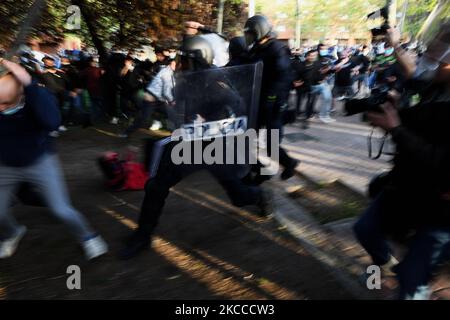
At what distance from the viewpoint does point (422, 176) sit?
1.79 m

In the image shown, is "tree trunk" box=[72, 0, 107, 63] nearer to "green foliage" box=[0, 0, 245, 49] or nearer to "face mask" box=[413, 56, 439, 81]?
"green foliage" box=[0, 0, 245, 49]

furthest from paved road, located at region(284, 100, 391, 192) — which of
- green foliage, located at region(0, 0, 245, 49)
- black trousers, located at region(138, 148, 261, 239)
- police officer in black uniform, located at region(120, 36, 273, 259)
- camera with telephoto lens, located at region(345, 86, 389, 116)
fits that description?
green foliage, located at region(0, 0, 245, 49)

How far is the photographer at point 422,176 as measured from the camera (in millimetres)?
1711

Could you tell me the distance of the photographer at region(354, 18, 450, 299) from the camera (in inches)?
67.4

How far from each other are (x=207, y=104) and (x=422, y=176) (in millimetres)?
1709

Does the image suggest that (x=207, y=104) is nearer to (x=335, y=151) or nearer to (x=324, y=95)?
(x=335, y=151)

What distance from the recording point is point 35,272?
2.91 m

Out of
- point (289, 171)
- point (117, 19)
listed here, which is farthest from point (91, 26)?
point (289, 171)

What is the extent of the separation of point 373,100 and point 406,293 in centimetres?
101

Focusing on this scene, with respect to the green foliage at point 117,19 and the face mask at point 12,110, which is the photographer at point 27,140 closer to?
the face mask at point 12,110

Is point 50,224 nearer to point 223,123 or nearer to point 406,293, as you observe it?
point 223,123

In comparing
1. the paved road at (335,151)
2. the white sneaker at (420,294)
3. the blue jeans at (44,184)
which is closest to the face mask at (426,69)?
the white sneaker at (420,294)

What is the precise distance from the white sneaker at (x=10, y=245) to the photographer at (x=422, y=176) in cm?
284
